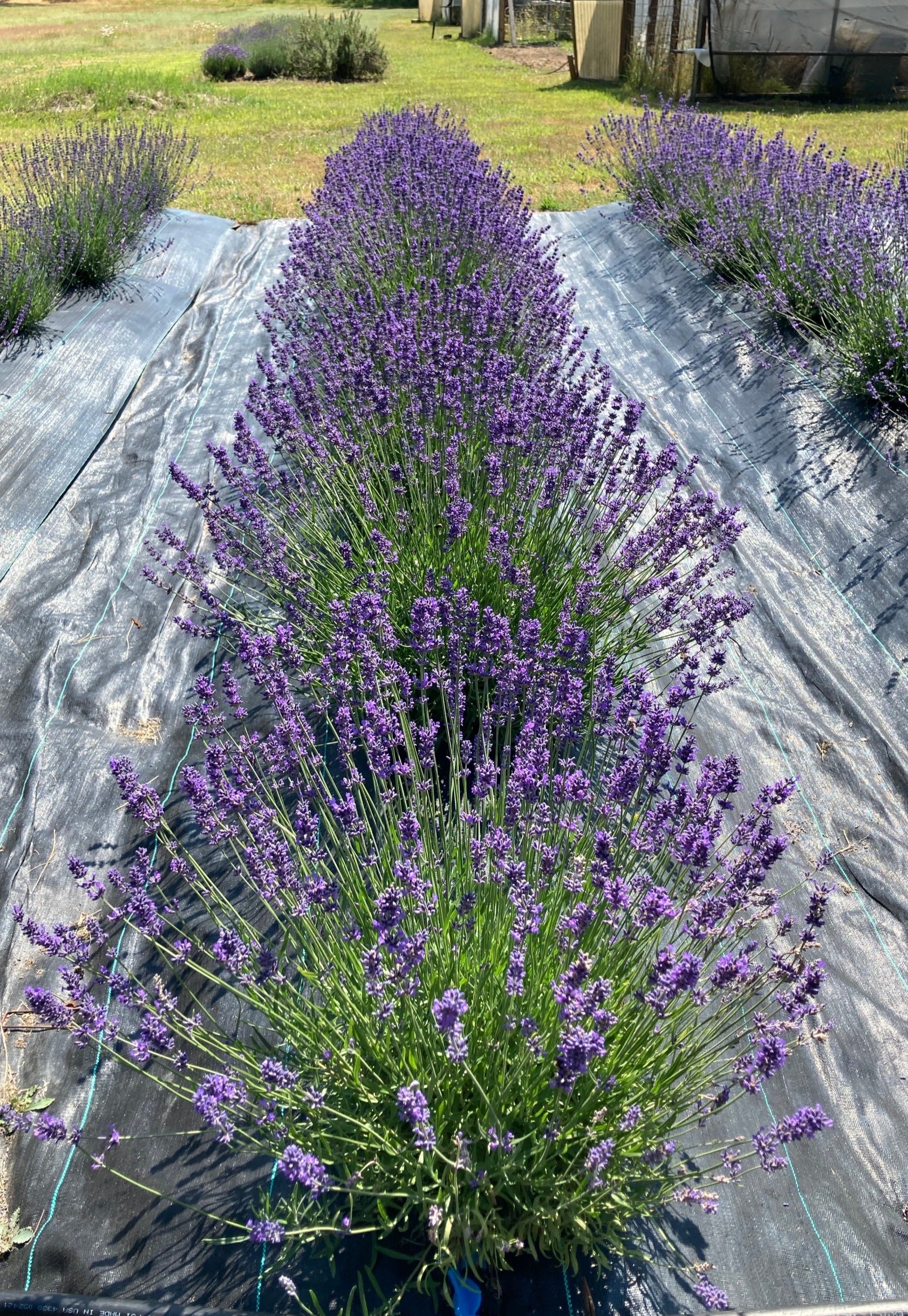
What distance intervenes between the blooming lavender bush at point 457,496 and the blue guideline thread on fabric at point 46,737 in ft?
0.80

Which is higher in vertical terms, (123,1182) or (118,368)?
(118,368)

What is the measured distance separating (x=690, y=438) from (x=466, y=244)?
1.59m

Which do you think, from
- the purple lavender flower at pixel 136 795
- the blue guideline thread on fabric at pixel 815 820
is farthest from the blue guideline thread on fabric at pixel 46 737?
the blue guideline thread on fabric at pixel 815 820

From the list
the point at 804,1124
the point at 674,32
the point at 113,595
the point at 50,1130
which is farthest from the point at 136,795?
the point at 674,32

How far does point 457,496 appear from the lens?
2922 millimetres

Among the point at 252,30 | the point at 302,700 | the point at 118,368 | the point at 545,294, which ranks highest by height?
the point at 252,30

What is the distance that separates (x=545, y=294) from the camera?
188 inches

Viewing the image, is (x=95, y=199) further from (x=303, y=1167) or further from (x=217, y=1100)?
(x=303, y=1167)

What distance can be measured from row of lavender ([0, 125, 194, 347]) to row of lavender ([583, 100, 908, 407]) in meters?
3.41

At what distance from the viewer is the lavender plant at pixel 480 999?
1.53 metres

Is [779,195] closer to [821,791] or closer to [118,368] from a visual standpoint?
[118,368]

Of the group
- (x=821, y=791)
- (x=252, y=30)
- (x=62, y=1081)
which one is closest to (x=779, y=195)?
(x=821, y=791)

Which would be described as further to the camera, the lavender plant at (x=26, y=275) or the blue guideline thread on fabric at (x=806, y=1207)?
the lavender plant at (x=26, y=275)

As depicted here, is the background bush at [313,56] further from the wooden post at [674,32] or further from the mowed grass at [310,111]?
the wooden post at [674,32]
